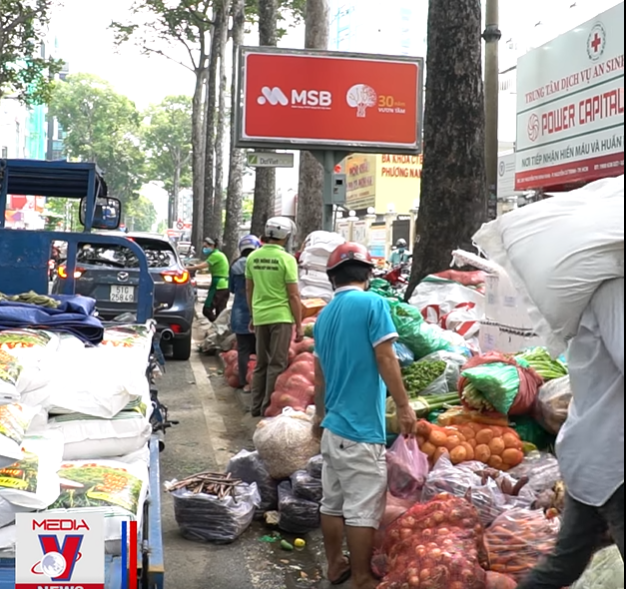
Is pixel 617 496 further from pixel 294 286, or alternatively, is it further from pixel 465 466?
pixel 294 286

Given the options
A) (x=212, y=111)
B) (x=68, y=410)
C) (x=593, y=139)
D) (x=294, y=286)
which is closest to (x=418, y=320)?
(x=294, y=286)

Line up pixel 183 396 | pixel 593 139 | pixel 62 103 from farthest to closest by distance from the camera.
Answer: pixel 62 103
pixel 593 139
pixel 183 396

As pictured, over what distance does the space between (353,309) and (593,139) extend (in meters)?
8.59

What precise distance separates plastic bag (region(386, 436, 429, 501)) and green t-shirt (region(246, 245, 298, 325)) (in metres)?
3.34

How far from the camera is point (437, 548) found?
3.97m

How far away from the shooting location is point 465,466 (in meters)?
5.08

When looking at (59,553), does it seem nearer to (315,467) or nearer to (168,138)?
(315,467)

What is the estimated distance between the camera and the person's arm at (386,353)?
446 cm

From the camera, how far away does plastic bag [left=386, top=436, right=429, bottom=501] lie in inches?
199

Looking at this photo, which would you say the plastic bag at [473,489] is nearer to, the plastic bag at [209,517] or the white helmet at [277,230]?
the plastic bag at [209,517]

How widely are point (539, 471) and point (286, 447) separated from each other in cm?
162

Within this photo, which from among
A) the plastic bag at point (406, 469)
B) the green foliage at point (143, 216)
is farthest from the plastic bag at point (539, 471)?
the green foliage at point (143, 216)

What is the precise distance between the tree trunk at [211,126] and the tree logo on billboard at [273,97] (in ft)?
69.9

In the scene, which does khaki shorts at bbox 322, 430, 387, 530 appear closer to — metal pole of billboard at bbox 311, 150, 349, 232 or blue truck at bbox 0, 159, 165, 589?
blue truck at bbox 0, 159, 165, 589
